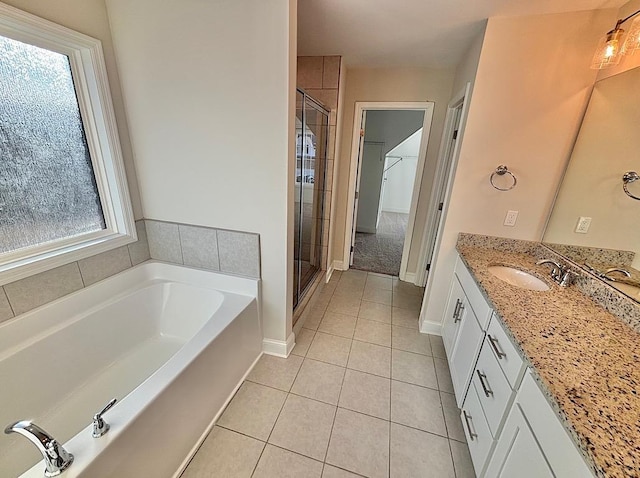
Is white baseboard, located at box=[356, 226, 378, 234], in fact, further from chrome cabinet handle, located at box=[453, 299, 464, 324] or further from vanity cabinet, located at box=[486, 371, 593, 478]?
vanity cabinet, located at box=[486, 371, 593, 478]

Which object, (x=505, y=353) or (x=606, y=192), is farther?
(x=606, y=192)

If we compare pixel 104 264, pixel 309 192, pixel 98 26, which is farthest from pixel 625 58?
pixel 104 264

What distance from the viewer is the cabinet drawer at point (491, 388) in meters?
1.05

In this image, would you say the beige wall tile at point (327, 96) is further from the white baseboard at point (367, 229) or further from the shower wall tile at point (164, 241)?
the white baseboard at point (367, 229)

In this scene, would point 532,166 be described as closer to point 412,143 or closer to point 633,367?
point 633,367

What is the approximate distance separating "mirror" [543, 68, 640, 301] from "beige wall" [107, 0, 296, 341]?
1.74m

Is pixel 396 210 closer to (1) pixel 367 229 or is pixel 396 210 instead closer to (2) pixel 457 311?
(1) pixel 367 229

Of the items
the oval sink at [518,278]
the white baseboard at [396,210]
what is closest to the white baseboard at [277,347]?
the oval sink at [518,278]

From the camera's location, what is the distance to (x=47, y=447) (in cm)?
77

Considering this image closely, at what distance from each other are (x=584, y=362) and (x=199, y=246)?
82.0 inches

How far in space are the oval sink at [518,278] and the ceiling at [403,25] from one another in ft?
5.01

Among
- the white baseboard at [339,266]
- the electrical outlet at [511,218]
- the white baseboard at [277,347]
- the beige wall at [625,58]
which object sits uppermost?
the beige wall at [625,58]

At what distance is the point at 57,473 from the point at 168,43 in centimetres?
200

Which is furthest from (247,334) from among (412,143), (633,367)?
(412,143)
